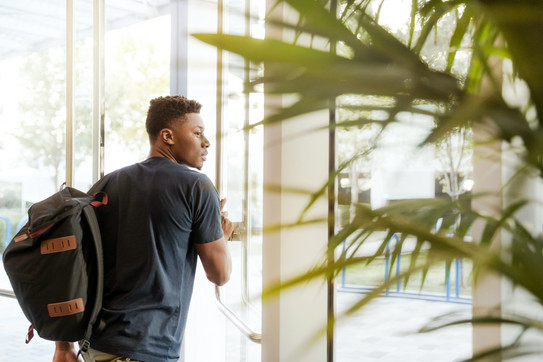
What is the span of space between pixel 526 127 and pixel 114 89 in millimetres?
3921

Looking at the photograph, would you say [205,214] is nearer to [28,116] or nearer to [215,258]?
[215,258]

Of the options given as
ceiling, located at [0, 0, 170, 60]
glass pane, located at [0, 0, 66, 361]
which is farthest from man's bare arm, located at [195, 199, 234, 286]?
glass pane, located at [0, 0, 66, 361]

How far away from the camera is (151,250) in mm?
2002

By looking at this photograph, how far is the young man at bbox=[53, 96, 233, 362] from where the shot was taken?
198cm

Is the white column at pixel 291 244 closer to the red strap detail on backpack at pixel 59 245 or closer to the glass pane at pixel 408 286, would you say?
the glass pane at pixel 408 286

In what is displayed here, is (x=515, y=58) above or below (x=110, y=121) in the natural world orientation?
below

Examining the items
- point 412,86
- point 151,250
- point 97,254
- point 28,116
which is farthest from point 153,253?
point 28,116

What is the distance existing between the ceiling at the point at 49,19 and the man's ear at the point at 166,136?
1.78 metres

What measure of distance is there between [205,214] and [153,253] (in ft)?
0.73

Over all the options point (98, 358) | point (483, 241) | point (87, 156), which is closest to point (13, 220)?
point (87, 156)

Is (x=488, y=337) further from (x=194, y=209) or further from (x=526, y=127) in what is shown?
(x=526, y=127)

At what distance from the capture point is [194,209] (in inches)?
80.5

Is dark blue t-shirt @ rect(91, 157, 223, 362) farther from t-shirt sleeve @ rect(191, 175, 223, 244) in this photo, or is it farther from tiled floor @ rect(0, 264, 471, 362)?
tiled floor @ rect(0, 264, 471, 362)

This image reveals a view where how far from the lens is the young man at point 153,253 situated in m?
1.98
